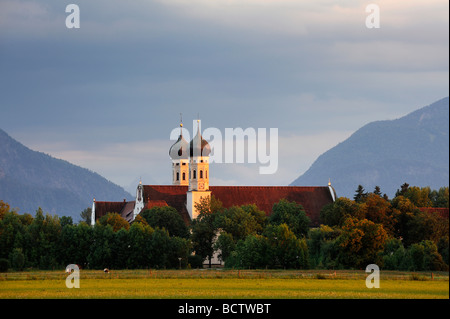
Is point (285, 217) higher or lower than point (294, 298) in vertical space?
higher

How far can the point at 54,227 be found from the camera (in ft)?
350

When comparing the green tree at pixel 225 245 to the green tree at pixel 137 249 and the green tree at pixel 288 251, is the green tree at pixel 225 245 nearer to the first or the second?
the green tree at pixel 137 249

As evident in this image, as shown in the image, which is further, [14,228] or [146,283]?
[14,228]

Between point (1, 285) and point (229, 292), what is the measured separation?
18.5 meters

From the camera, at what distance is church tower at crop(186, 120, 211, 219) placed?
138 meters

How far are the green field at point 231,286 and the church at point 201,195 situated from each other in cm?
5600

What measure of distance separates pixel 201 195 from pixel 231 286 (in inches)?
2872

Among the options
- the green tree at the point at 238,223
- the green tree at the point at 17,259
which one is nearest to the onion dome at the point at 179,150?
the green tree at the point at 238,223

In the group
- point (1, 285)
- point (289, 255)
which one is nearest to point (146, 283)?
point (1, 285)

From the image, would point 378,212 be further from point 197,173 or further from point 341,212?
point 197,173

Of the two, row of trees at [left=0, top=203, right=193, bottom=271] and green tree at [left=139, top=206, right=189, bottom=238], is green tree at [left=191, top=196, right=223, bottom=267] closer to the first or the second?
green tree at [left=139, top=206, right=189, bottom=238]

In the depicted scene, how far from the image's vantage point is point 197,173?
14100 cm
